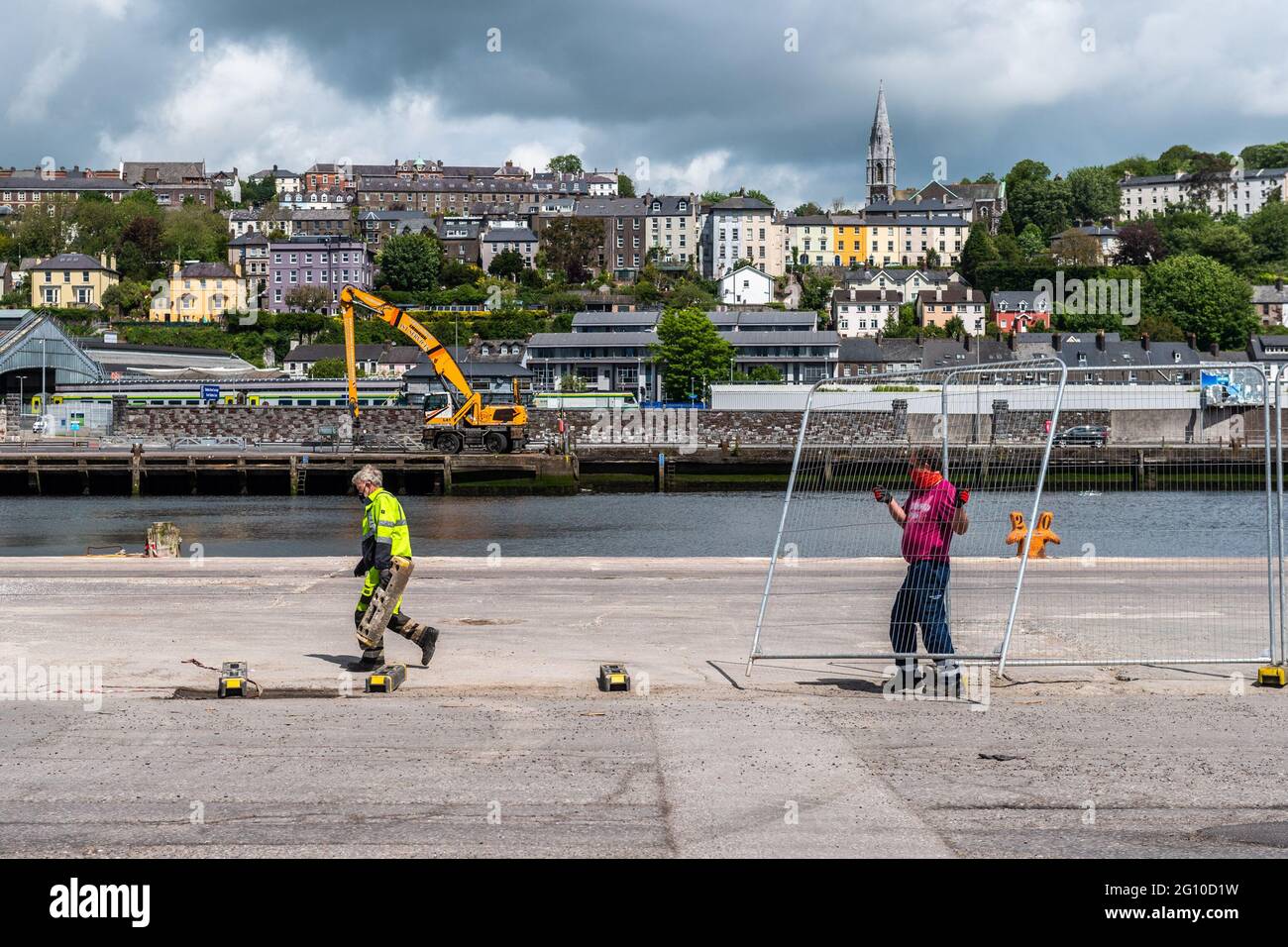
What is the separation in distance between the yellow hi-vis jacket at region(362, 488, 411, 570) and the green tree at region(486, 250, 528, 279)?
165918mm

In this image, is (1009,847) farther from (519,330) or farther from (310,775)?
(519,330)

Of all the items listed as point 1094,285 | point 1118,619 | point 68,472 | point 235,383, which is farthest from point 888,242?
point 1118,619

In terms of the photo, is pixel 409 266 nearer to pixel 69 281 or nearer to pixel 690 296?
pixel 690 296

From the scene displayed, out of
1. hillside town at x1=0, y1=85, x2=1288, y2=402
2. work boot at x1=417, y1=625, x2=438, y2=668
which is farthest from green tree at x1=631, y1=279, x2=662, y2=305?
work boot at x1=417, y1=625, x2=438, y2=668

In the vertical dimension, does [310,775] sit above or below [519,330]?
below

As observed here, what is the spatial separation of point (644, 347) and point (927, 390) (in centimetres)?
11209

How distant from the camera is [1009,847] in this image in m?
7.71

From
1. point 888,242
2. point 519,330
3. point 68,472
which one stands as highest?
point 888,242

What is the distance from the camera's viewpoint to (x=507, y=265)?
176 meters

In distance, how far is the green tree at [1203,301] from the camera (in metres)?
142

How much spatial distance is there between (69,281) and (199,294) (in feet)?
55.4

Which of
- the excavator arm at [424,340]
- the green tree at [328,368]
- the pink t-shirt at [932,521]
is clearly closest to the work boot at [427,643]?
the pink t-shirt at [932,521]

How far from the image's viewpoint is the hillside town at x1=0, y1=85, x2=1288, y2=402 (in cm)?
12456

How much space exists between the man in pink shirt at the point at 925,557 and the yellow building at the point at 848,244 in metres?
183
